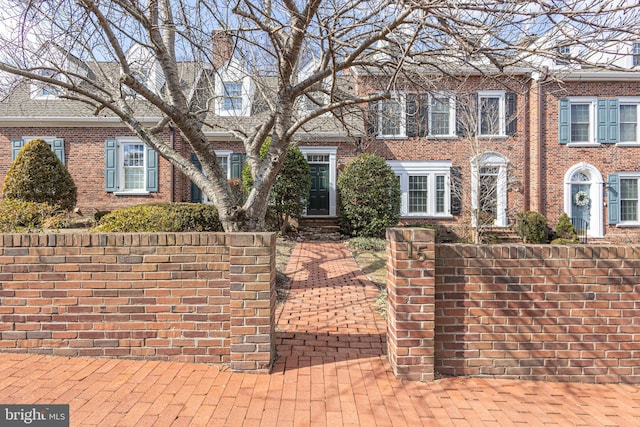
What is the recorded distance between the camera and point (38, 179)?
9.44 m

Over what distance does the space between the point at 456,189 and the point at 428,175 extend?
1.22m

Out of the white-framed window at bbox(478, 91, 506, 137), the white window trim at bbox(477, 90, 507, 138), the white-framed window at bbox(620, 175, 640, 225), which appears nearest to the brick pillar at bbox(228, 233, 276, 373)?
the white-framed window at bbox(478, 91, 506, 137)

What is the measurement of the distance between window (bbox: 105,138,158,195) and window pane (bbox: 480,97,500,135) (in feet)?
41.8

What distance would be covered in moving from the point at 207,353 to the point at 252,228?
231cm

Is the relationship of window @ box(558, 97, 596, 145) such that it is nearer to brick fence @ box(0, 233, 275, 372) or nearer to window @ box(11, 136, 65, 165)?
brick fence @ box(0, 233, 275, 372)

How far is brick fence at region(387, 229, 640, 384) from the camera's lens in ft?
10.00

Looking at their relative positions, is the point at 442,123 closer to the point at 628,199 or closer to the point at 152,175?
the point at 628,199

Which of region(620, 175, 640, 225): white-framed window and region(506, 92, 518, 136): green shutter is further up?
region(506, 92, 518, 136): green shutter

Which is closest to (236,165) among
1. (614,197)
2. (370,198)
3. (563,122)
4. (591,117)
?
(370,198)

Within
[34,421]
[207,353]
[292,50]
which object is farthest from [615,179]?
[34,421]

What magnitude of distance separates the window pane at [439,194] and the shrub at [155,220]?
9970 millimetres

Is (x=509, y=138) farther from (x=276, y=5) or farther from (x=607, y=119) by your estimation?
(x=276, y=5)

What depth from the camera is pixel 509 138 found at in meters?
13.3

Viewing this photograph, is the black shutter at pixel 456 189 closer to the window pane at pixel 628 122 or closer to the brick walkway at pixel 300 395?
the window pane at pixel 628 122
